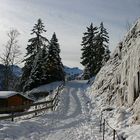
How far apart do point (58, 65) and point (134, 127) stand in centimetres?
5578

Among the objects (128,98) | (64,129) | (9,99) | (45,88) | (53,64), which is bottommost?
(64,129)

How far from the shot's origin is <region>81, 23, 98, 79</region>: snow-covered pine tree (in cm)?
8175

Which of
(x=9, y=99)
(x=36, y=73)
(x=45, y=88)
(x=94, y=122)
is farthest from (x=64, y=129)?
(x=36, y=73)

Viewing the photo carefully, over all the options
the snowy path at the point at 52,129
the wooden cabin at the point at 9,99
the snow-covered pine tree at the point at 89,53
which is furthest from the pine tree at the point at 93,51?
the snowy path at the point at 52,129

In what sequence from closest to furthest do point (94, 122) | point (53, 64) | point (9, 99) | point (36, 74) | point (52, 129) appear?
point (52, 129) < point (94, 122) < point (9, 99) < point (36, 74) < point (53, 64)

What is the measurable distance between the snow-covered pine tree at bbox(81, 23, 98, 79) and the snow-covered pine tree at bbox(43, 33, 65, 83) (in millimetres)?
8408

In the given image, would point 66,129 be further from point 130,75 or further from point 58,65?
point 58,65

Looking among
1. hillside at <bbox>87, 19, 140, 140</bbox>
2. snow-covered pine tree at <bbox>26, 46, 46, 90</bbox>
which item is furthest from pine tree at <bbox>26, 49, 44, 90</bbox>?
hillside at <bbox>87, 19, 140, 140</bbox>

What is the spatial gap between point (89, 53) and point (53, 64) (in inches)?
506

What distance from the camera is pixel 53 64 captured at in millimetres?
73188

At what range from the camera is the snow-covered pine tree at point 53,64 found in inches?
2869

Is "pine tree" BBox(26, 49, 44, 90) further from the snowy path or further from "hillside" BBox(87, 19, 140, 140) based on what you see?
the snowy path

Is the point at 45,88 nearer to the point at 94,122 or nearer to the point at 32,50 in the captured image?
the point at 32,50

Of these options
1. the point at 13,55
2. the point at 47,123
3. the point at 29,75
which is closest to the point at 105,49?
the point at 29,75
